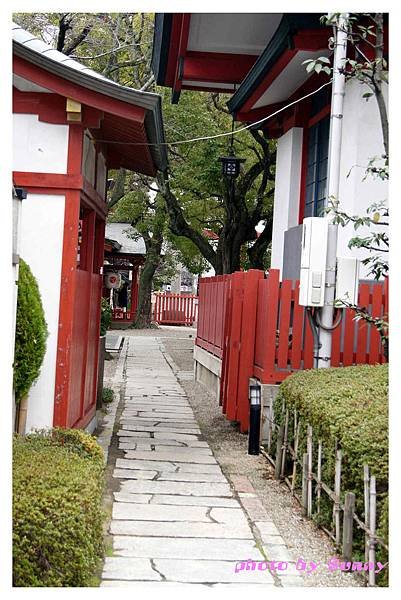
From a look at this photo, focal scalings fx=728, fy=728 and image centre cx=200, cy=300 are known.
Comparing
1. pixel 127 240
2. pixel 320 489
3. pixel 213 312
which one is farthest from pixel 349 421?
pixel 127 240

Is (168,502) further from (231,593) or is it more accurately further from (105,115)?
(105,115)

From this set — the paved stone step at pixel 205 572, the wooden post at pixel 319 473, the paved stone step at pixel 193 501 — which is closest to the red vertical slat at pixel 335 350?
the paved stone step at pixel 193 501

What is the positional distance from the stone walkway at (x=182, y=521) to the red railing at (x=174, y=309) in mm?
28000

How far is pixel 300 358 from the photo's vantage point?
8516 mm

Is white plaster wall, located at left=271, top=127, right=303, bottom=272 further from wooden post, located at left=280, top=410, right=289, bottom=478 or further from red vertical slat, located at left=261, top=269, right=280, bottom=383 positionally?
wooden post, located at left=280, top=410, right=289, bottom=478

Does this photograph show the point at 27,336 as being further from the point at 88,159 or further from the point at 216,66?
the point at 216,66

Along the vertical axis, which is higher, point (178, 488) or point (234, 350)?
point (234, 350)

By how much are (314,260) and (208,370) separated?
7225mm

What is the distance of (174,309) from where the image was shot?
3784 centimetres

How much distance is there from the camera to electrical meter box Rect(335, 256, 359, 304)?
266 inches

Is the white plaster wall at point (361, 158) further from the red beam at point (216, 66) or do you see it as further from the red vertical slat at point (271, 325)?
the red beam at point (216, 66)

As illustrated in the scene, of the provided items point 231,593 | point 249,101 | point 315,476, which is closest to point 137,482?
point 315,476
